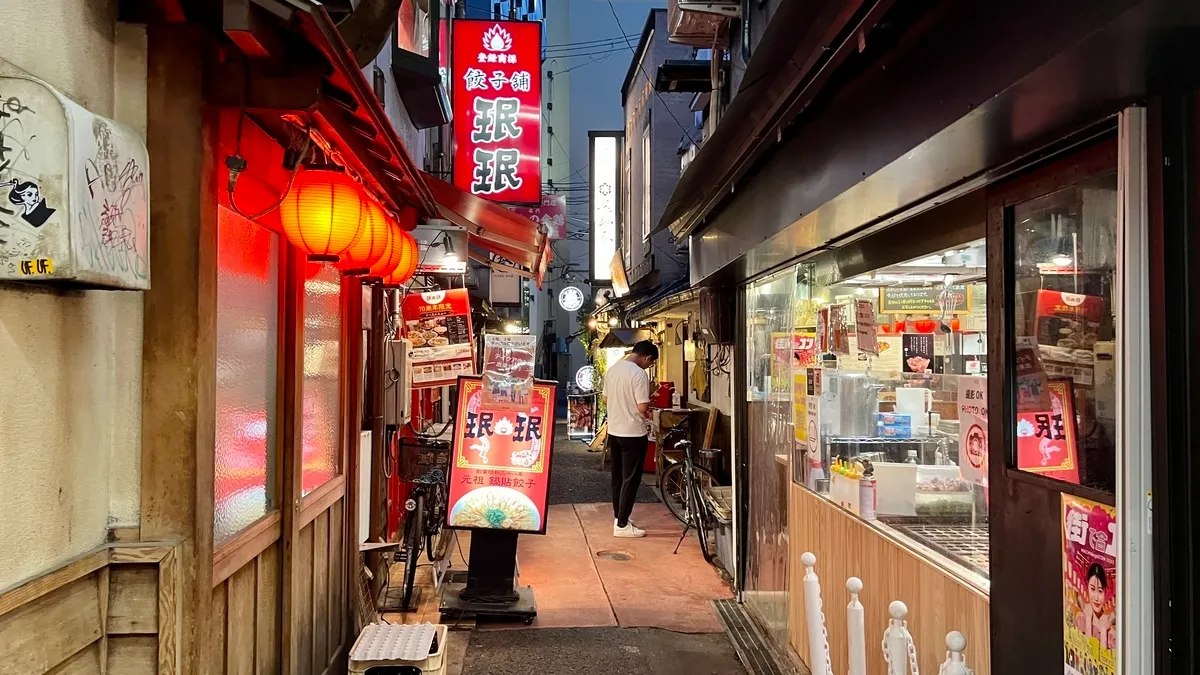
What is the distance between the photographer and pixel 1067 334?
10.0 feet

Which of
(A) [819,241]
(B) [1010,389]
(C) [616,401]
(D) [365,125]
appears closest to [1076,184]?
(B) [1010,389]

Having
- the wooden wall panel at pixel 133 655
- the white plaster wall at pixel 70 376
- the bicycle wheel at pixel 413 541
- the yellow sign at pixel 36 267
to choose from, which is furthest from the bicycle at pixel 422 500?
the yellow sign at pixel 36 267

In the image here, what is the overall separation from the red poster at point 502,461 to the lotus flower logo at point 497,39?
6.52 m

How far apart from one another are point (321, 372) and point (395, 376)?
2.96 meters

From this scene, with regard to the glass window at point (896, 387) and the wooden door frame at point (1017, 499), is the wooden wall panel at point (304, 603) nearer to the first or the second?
the glass window at point (896, 387)

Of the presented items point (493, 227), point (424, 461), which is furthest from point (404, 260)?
point (424, 461)

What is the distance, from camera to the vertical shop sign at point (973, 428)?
14.0ft

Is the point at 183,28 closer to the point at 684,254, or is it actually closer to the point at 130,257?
the point at 130,257

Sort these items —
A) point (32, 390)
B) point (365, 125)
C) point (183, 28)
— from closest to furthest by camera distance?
point (32, 390), point (183, 28), point (365, 125)

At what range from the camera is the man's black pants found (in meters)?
11.6

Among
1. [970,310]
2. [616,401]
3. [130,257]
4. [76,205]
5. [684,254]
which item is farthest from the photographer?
[684,254]

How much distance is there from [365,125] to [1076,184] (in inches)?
133

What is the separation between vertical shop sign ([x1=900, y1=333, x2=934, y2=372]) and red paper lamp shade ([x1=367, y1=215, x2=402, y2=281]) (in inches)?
153

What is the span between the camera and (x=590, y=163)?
74.6 ft
